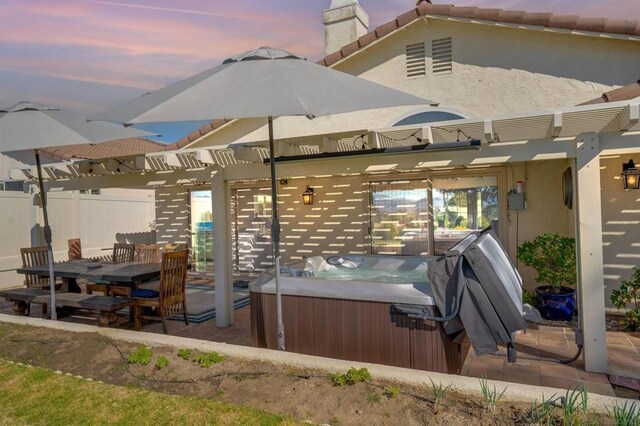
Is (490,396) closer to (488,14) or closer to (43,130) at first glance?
(43,130)

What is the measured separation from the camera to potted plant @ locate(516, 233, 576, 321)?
664 cm

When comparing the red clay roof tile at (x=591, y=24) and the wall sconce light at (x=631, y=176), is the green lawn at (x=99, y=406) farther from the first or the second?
the red clay roof tile at (x=591, y=24)

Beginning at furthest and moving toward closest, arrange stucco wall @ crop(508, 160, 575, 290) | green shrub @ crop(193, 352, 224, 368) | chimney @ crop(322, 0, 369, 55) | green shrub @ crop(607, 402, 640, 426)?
1. chimney @ crop(322, 0, 369, 55)
2. stucco wall @ crop(508, 160, 575, 290)
3. green shrub @ crop(193, 352, 224, 368)
4. green shrub @ crop(607, 402, 640, 426)

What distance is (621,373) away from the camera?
4.55m

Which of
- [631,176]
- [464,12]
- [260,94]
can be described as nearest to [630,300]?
[631,176]

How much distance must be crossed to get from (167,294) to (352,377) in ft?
14.2

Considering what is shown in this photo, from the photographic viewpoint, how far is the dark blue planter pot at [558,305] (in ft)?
22.1

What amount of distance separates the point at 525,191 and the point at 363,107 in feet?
20.0

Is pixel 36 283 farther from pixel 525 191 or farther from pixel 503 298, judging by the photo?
pixel 525 191

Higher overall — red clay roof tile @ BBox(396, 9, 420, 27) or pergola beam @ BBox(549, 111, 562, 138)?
red clay roof tile @ BBox(396, 9, 420, 27)

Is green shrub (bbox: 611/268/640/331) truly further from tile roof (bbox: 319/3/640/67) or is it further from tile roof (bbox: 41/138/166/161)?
tile roof (bbox: 41/138/166/161)

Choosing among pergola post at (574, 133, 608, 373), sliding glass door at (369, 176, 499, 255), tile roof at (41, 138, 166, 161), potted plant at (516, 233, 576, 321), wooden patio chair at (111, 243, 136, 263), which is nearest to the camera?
pergola post at (574, 133, 608, 373)

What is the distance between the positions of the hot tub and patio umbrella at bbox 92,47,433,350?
7.04 ft

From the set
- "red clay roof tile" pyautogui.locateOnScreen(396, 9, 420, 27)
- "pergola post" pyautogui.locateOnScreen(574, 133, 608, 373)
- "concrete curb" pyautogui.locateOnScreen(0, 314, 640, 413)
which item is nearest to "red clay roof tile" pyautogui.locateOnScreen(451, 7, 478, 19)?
"red clay roof tile" pyautogui.locateOnScreen(396, 9, 420, 27)
